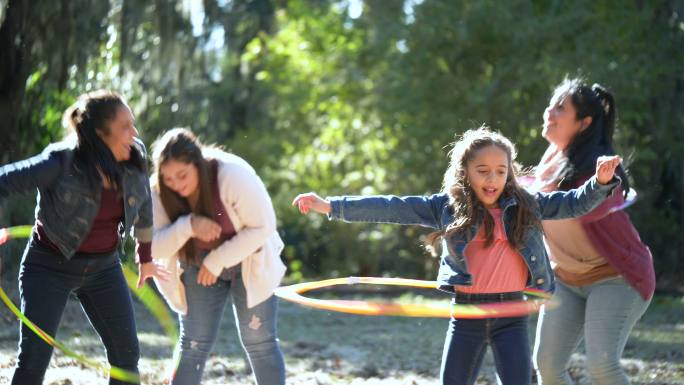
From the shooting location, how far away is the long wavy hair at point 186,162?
5020 mm

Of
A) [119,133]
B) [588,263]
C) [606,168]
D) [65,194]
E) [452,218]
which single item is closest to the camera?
[606,168]

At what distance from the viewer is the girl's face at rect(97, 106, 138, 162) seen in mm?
5035

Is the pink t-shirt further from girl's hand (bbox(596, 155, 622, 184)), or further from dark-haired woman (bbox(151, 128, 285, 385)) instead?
dark-haired woman (bbox(151, 128, 285, 385))

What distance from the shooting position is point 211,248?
522cm

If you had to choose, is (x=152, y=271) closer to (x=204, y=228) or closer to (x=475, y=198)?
(x=204, y=228)

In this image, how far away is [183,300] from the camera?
5262mm

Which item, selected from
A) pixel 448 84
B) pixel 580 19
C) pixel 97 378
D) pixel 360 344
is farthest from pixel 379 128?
pixel 97 378

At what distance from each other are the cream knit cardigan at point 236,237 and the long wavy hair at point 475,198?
34.2 inches

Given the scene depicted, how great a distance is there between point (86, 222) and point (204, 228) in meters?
0.55

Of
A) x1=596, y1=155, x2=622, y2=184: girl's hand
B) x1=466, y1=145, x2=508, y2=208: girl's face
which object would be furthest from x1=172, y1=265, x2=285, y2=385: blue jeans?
x1=596, y1=155, x2=622, y2=184: girl's hand

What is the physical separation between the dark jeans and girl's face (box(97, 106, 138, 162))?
70.0 inches

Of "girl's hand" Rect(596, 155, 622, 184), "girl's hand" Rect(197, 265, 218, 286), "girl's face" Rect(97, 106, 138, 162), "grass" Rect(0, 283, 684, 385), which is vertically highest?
"girl's face" Rect(97, 106, 138, 162)

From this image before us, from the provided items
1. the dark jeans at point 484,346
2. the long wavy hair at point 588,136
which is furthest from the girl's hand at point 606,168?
the dark jeans at point 484,346

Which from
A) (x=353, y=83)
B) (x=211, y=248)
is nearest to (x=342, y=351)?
(x=211, y=248)
